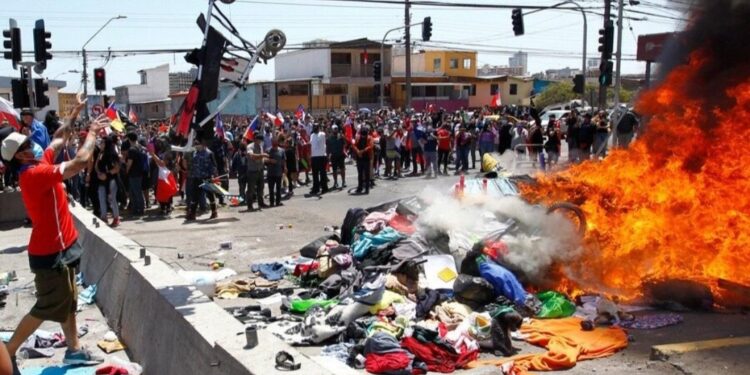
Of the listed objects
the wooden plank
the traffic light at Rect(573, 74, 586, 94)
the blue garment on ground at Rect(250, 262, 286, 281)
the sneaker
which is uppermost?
the traffic light at Rect(573, 74, 586, 94)

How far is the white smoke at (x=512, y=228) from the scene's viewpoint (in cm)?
774

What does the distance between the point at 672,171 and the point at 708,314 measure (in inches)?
91.8

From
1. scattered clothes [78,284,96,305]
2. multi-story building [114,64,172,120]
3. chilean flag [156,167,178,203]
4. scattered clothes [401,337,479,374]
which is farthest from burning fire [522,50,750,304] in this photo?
multi-story building [114,64,172,120]

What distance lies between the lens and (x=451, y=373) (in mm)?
5715

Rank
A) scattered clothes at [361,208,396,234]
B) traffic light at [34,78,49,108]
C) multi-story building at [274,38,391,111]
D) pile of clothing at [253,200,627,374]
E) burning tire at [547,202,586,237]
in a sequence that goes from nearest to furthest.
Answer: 1. pile of clothing at [253,200,627,374]
2. burning tire at [547,202,586,237]
3. scattered clothes at [361,208,396,234]
4. traffic light at [34,78,49,108]
5. multi-story building at [274,38,391,111]

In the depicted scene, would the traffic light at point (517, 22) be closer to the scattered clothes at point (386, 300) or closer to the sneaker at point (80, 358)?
Result: the scattered clothes at point (386, 300)

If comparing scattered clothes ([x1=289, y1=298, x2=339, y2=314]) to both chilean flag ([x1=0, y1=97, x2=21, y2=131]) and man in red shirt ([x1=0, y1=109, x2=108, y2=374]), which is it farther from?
chilean flag ([x1=0, y1=97, x2=21, y2=131])

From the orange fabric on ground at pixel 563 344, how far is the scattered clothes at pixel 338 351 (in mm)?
1130

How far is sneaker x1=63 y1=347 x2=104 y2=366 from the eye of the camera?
5737mm

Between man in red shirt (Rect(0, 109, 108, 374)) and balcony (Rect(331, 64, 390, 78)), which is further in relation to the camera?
balcony (Rect(331, 64, 390, 78))

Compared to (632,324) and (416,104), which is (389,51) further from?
(632,324)

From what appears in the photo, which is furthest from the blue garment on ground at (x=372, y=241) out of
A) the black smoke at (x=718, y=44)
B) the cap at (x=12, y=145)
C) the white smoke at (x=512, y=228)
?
the black smoke at (x=718, y=44)

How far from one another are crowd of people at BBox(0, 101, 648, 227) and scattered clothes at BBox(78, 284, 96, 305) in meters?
2.00

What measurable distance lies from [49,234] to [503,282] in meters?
4.45
